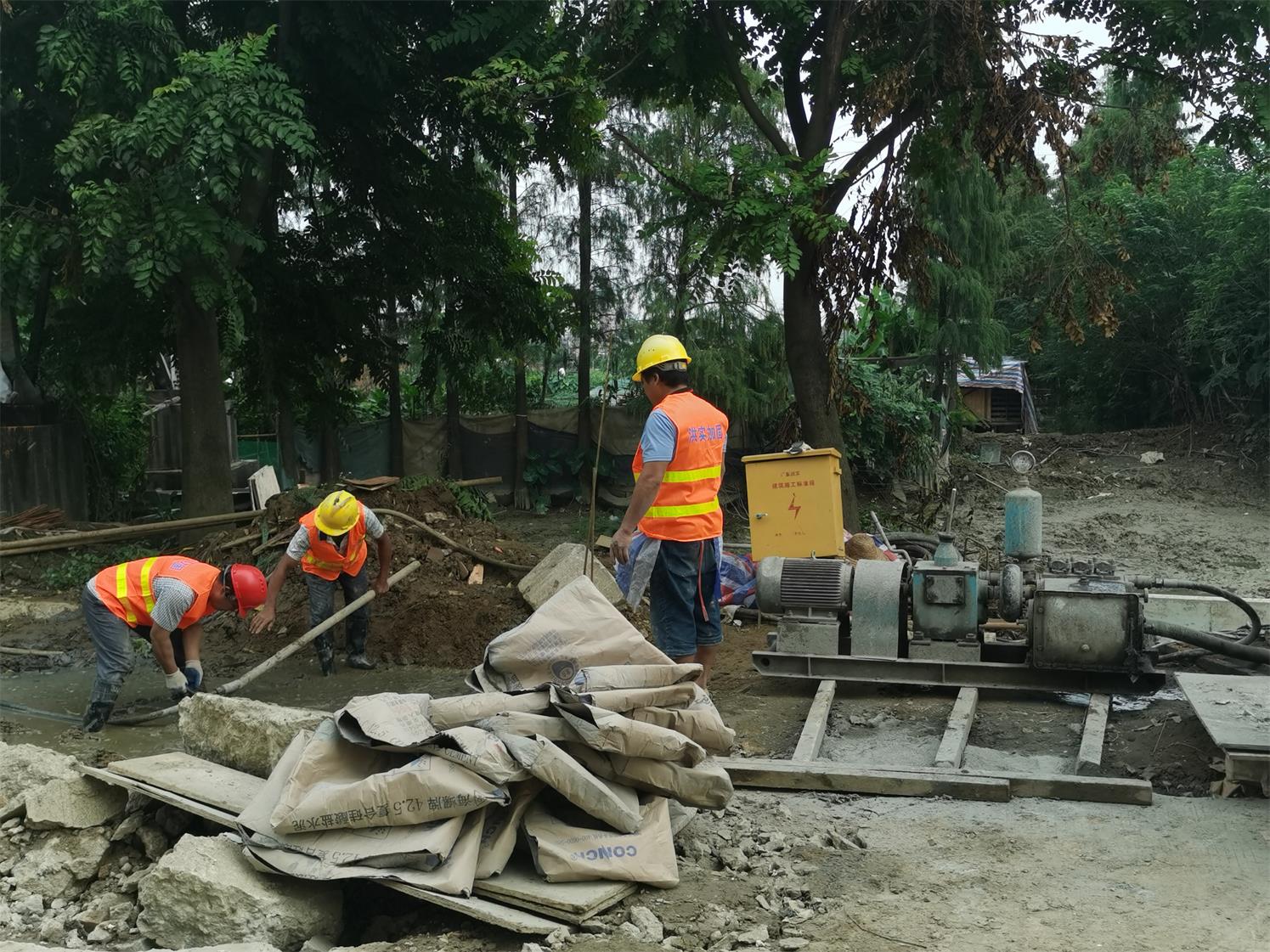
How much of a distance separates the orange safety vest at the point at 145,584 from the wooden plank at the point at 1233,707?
5.22 meters

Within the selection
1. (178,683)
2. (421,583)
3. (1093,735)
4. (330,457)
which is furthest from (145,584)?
(330,457)

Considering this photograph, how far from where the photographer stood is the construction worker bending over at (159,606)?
6230 millimetres

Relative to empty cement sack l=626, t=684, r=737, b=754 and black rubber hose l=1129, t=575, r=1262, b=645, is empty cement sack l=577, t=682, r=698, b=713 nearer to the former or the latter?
empty cement sack l=626, t=684, r=737, b=754

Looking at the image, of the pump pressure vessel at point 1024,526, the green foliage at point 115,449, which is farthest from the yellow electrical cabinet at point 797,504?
the green foliage at point 115,449

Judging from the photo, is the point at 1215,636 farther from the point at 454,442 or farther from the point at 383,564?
the point at 454,442

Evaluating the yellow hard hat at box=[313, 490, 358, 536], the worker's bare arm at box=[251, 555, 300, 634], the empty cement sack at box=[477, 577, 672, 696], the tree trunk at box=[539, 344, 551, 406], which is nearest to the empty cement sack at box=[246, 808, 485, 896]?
the empty cement sack at box=[477, 577, 672, 696]

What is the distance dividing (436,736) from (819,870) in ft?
5.07

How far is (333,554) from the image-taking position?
791cm

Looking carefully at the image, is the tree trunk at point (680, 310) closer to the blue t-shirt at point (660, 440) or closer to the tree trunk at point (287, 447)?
the tree trunk at point (287, 447)

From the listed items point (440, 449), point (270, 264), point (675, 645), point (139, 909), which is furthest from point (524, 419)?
point (139, 909)

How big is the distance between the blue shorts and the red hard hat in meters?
2.25

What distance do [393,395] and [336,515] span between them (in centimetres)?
1048

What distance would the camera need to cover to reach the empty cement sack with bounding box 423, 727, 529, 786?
3.85m

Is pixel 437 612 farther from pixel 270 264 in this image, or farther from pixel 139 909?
pixel 270 264
